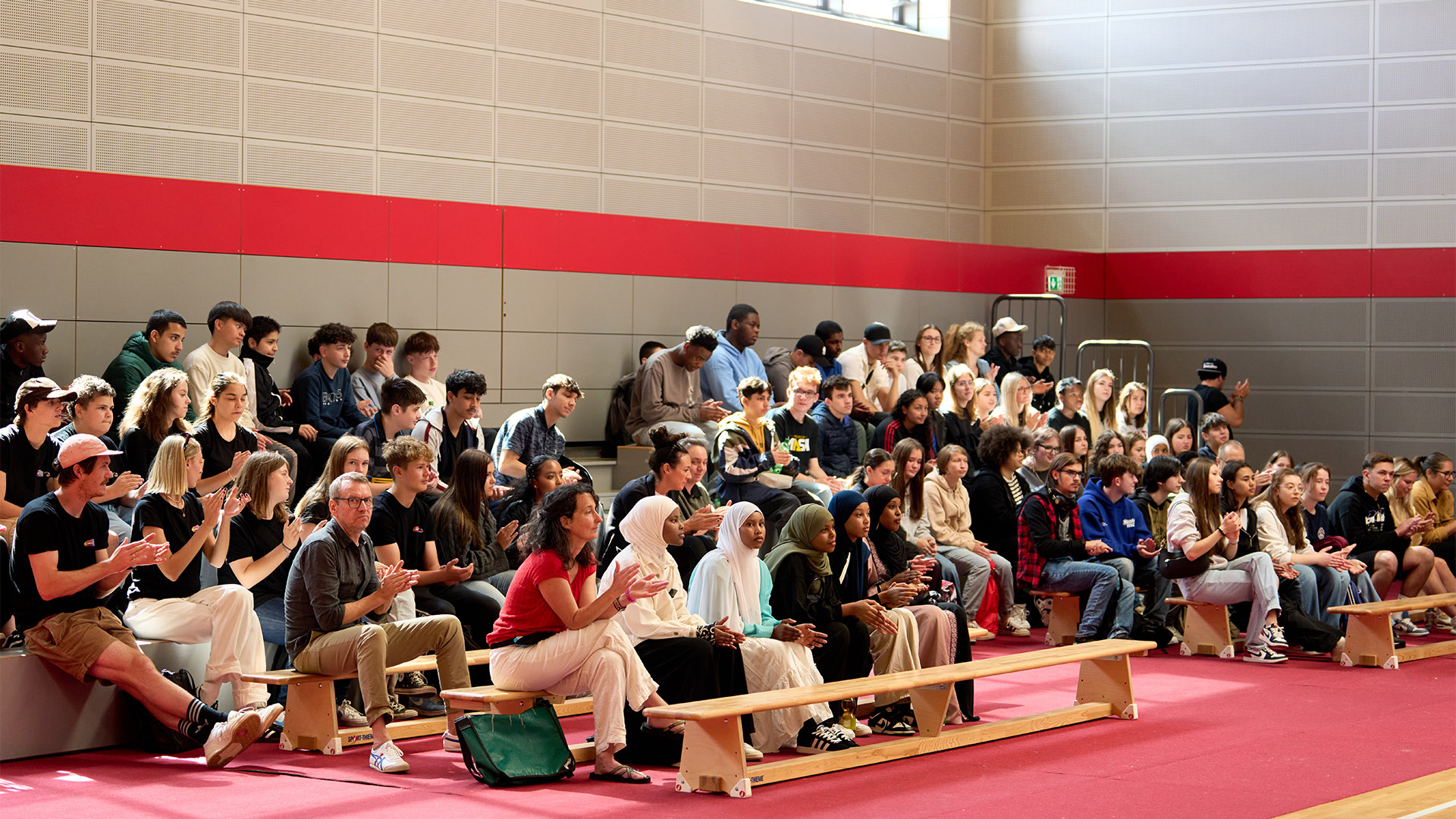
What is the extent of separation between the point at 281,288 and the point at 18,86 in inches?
85.2

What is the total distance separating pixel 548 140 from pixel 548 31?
3.10 ft

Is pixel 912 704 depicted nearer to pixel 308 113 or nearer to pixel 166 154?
pixel 166 154

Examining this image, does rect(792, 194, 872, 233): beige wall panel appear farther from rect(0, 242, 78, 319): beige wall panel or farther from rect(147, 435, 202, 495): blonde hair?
rect(147, 435, 202, 495): blonde hair

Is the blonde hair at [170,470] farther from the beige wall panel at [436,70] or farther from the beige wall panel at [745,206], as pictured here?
the beige wall panel at [745,206]

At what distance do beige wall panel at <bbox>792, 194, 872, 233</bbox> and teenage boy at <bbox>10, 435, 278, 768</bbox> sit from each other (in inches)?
365

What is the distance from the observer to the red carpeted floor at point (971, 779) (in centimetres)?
584

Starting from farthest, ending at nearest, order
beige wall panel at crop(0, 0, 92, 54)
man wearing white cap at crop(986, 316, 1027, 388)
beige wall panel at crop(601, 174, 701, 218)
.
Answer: man wearing white cap at crop(986, 316, 1027, 388) → beige wall panel at crop(601, 174, 701, 218) → beige wall panel at crop(0, 0, 92, 54)

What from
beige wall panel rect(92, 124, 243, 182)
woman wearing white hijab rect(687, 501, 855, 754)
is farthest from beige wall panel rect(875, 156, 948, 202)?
woman wearing white hijab rect(687, 501, 855, 754)

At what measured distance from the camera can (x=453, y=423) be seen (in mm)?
9500

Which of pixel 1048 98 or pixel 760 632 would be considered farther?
pixel 1048 98

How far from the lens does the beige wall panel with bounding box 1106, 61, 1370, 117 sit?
52.5 ft

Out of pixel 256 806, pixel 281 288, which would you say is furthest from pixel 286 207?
pixel 256 806

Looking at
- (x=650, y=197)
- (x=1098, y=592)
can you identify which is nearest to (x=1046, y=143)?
(x=650, y=197)

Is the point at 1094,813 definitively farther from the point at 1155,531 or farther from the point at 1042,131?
the point at 1042,131
